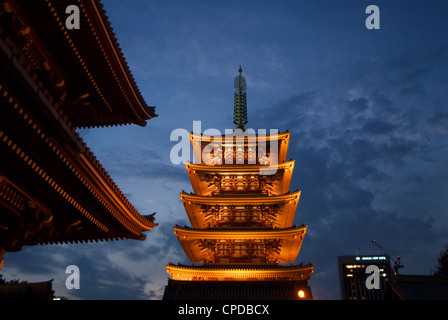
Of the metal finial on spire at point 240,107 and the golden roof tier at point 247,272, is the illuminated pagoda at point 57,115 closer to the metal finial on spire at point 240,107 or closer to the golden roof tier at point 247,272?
the golden roof tier at point 247,272

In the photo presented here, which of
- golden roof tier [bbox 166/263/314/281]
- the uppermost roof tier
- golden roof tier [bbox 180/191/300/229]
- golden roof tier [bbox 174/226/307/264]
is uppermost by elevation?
the uppermost roof tier

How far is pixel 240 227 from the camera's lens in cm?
2480

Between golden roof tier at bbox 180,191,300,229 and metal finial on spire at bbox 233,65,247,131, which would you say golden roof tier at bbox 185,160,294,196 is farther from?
metal finial on spire at bbox 233,65,247,131

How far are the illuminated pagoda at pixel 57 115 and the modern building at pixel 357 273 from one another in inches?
4111

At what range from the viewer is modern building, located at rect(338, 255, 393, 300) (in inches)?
3900

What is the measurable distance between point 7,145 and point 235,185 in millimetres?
20912

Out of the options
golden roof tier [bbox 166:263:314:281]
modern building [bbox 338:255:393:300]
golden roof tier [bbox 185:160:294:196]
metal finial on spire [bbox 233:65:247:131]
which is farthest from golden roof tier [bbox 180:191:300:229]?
modern building [bbox 338:255:393:300]

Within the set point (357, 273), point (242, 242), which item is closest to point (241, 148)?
point (242, 242)

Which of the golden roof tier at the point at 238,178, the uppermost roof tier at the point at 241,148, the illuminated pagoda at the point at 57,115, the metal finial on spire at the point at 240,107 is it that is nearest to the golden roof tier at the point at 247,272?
the golden roof tier at the point at 238,178

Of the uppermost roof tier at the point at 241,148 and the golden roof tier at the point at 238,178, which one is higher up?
the uppermost roof tier at the point at 241,148

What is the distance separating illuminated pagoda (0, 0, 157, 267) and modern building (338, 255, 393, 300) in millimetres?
104414

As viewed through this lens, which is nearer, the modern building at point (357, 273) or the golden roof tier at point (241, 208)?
the golden roof tier at point (241, 208)

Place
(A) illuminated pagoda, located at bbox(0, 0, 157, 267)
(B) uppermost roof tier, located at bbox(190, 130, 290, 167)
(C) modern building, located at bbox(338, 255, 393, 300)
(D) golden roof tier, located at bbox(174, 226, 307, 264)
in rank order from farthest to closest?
(C) modern building, located at bbox(338, 255, 393, 300)
(B) uppermost roof tier, located at bbox(190, 130, 290, 167)
(D) golden roof tier, located at bbox(174, 226, 307, 264)
(A) illuminated pagoda, located at bbox(0, 0, 157, 267)

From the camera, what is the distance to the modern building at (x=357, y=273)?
99.1 metres
